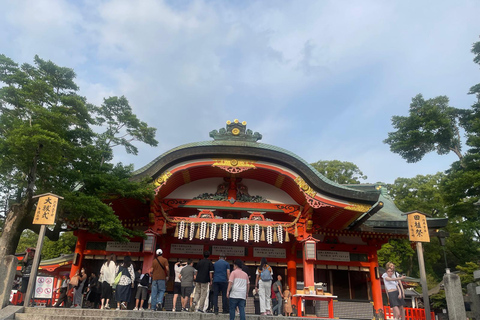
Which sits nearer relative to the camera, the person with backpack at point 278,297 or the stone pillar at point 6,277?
the stone pillar at point 6,277

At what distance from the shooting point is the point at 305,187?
12.4m

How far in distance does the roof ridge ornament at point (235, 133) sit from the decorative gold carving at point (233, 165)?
2.07 metres

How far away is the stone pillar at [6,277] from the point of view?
309 inches

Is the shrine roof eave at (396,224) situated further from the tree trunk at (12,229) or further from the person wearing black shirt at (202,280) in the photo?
the tree trunk at (12,229)

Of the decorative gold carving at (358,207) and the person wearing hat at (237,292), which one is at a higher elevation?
the decorative gold carving at (358,207)

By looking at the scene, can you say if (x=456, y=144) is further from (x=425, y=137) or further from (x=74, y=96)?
A: (x=74, y=96)

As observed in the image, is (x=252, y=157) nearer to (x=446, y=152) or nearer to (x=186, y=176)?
(x=186, y=176)

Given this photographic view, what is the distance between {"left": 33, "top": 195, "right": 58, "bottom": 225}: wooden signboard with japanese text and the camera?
354 inches

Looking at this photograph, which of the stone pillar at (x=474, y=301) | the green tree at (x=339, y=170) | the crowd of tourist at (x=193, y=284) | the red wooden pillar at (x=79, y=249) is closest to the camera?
the crowd of tourist at (x=193, y=284)

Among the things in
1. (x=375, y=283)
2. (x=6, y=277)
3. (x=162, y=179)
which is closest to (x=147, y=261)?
(x=162, y=179)

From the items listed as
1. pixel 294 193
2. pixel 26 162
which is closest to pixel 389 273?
pixel 294 193

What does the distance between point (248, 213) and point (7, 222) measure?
850 cm

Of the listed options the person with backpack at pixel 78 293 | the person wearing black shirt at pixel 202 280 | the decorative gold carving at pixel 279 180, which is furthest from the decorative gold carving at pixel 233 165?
the person with backpack at pixel 78 293

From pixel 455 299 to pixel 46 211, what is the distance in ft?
34.9
